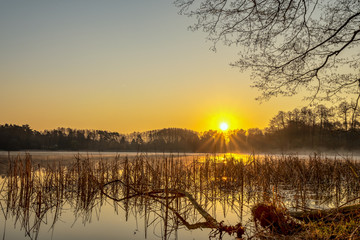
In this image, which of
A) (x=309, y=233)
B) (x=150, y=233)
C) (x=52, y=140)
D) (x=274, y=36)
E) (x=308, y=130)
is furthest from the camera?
(x=52, y=140)

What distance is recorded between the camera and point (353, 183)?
8195 mm

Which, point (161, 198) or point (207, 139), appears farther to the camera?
point (207, 139)

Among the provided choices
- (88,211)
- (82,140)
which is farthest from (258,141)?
(88,211)

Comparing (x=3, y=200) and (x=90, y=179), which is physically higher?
(x=90, y=179)

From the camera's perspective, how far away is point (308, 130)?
147 ft

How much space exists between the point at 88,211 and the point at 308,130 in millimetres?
45133

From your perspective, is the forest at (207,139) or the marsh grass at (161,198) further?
the forest at (207,139)

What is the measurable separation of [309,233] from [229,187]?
5008 mm

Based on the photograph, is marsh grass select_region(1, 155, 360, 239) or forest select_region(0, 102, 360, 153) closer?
marsh grass select_region(1, 155, 360, 239)

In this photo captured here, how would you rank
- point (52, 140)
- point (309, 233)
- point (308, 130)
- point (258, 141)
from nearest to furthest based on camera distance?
point (309, 233) → point (308, 130) → point (258, 141) → point (52, 140)

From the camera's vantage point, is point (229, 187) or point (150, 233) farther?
point (229, 187)

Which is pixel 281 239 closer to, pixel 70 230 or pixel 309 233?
pixel 309 233

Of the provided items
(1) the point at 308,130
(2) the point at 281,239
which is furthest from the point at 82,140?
(2) the point at 281,239

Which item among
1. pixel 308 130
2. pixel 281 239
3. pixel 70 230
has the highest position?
pixel 308 130
